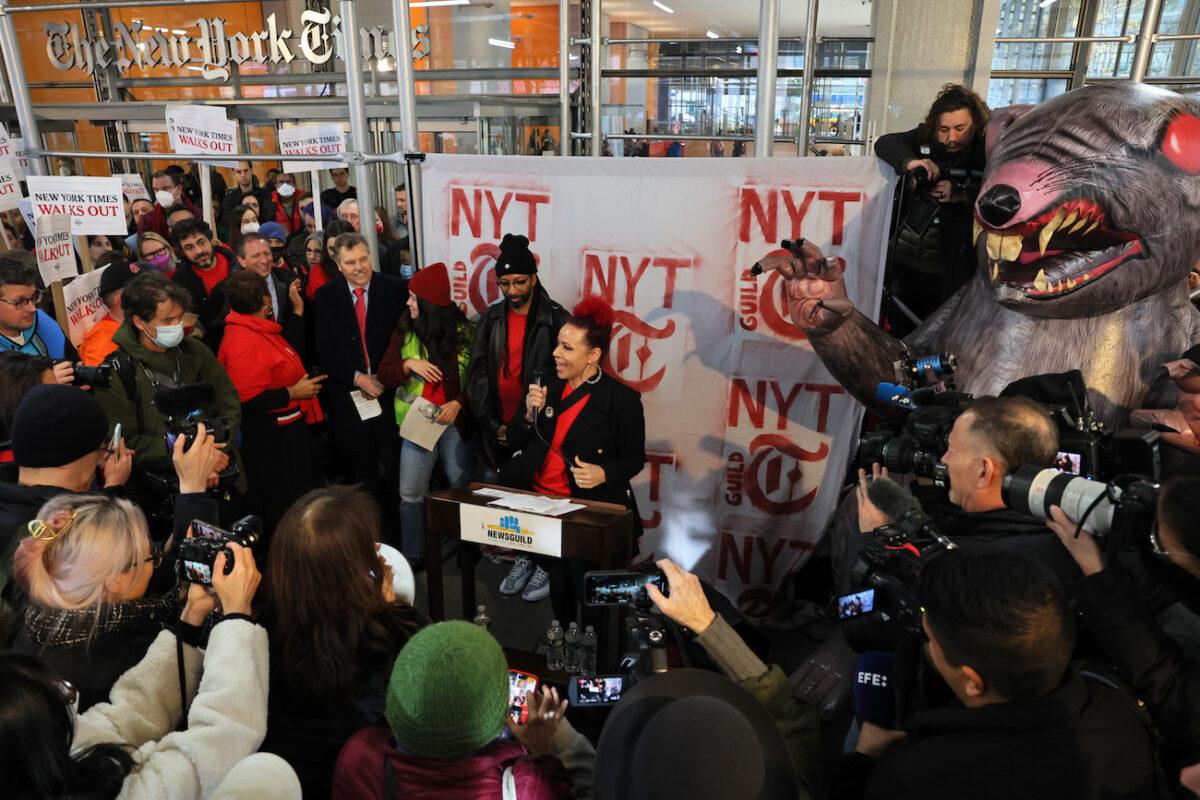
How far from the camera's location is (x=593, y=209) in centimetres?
370

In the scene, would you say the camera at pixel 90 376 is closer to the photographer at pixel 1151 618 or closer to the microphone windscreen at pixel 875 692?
the microphone windscreen at pixel 875 692

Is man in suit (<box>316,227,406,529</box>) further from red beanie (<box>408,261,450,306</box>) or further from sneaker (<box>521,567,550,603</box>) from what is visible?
sneaker (<box>521,567,550,603</box>)

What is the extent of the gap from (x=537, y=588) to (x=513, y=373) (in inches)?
40.7

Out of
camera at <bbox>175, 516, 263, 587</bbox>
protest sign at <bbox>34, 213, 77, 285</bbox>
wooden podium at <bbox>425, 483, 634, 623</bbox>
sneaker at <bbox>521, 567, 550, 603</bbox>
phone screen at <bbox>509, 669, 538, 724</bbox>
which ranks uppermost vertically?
protest sign at <bbox>34, 213, 77, 285</bbox>

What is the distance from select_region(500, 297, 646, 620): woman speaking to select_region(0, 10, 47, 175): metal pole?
3488 mm

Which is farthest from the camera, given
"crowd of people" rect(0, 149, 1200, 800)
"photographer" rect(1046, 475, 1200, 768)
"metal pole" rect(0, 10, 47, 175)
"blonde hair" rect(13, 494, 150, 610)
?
"metal pole" rect(0, 10, 47, 175)

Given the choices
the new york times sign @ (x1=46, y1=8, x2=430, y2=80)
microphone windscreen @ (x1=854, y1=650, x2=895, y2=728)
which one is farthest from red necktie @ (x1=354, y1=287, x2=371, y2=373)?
the new york times sign @ (x1=46, y1=8, x2=430, y2=80)

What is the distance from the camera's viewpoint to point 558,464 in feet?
10.6

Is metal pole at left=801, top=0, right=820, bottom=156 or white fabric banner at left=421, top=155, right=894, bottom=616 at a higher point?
metal pole at left=801, top=0, right=820, bottom=156

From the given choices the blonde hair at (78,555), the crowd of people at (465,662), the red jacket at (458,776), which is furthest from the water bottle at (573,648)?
the blonde hair at (78,555)

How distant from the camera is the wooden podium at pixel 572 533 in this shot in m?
2.61

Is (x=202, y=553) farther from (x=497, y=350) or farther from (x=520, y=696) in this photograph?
(x=497, y=350)

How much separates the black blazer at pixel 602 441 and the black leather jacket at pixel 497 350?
0.36m

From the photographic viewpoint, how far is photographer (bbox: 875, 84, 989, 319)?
295cm
